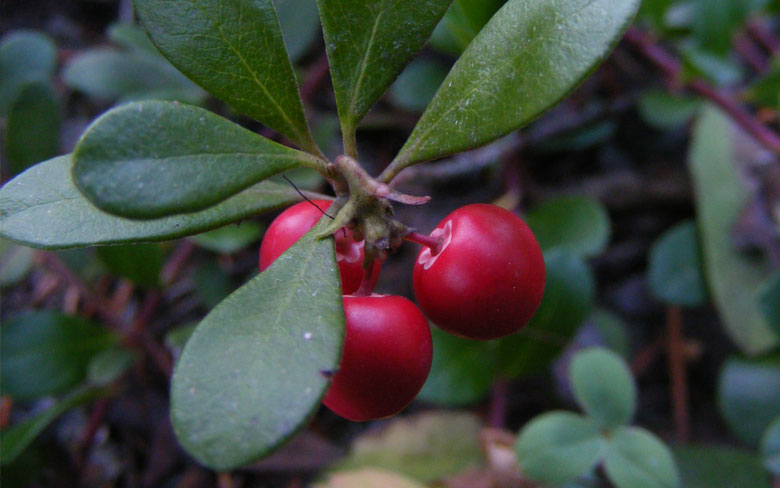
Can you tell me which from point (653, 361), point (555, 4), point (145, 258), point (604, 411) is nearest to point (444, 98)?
point (555, 4)

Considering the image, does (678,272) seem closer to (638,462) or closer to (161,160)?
(638,462)

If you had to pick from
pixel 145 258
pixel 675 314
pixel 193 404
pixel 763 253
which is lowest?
pixel 675 314

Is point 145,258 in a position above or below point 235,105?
below

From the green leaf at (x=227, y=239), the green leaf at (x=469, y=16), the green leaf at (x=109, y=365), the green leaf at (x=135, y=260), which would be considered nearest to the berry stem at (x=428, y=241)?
the green leaf at (x=469, y=16)

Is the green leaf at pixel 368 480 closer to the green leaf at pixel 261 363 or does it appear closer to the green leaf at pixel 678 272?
the green leaf at pixel 678 272

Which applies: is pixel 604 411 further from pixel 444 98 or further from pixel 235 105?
pixel 235 105

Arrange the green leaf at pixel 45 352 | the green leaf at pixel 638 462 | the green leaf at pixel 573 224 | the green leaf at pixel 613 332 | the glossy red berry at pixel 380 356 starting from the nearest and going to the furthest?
the glossy red berry at pixel 380 356 < the green leaf at pixel 638 462 < the green leaf at pixel 45 352 < the green leaf at pixel 573 224 < the green leaf at pixel 613 332

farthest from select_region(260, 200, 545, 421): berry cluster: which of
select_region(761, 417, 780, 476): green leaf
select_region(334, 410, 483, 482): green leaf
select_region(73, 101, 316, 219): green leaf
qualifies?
select_region(334, 410, 483, 482): green leaf

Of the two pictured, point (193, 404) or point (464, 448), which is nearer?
point (193, 404)
